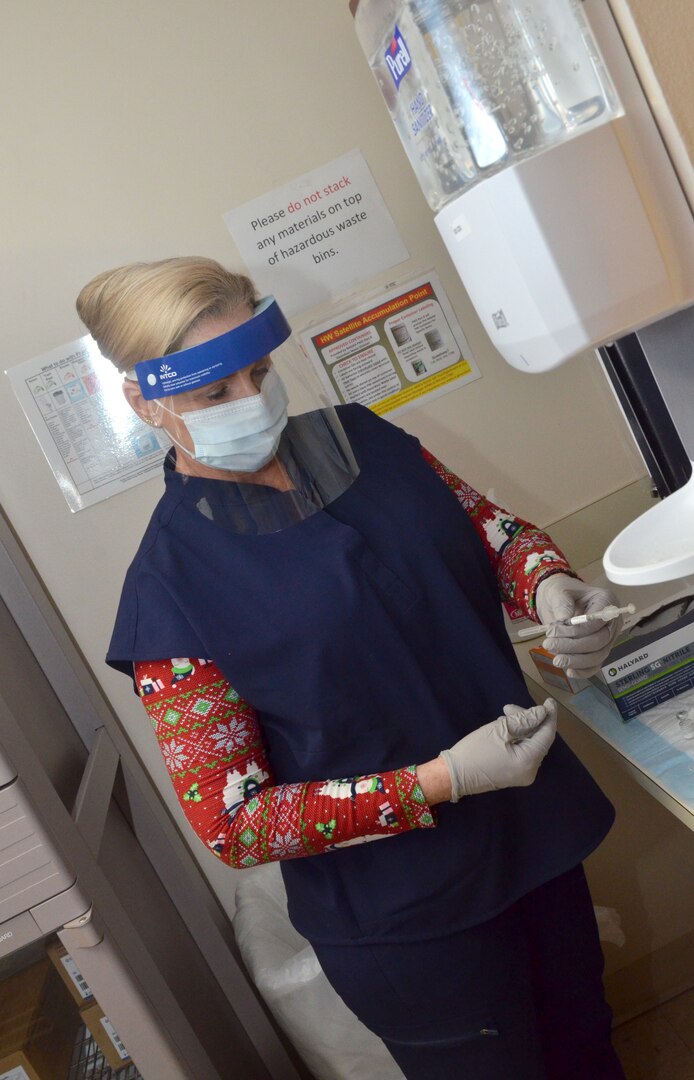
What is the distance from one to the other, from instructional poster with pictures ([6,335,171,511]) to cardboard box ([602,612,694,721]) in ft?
3.15

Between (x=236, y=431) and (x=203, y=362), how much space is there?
0.10 m

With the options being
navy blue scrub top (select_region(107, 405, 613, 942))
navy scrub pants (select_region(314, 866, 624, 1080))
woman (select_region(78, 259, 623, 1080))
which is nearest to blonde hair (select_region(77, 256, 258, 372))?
woman (select_region(78, 259, 623, 1080))

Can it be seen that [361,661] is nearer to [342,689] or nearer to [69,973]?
[342,689]

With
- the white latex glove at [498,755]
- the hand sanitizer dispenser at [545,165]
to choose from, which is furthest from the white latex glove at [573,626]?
the hand sanitizer dispenser at [545,165]

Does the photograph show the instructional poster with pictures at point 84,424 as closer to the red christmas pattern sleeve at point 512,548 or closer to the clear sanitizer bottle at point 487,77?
the red christmas pattern sleeve at point 512,548

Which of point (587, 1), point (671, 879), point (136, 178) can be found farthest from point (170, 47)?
point (671, 879)

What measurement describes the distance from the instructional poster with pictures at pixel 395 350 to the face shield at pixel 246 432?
0.62 metres

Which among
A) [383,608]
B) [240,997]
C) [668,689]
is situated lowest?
[240,997]

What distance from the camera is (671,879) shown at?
2.18m

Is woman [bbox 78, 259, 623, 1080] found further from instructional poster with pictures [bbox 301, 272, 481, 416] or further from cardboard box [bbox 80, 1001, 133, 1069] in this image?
instructional poster with pictures [bbox 301, 272, 481, 416]

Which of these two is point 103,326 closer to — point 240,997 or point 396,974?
point 396,974

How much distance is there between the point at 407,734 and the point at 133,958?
1.96ft

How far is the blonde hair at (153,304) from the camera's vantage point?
1.21 meters

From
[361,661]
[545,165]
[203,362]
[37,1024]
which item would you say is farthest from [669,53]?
[37,1024]
